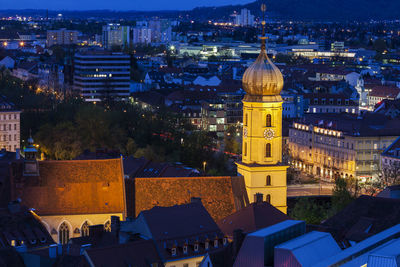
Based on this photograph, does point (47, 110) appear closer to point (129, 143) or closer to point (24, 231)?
point (129, 143)

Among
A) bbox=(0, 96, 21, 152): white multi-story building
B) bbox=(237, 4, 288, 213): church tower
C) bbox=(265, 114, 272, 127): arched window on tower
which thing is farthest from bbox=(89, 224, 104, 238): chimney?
bbox=(0, 96, 21, 152): white multi-story building

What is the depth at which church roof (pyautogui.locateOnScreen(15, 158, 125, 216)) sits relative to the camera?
72.4 metres

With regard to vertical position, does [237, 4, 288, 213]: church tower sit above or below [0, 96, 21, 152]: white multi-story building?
above

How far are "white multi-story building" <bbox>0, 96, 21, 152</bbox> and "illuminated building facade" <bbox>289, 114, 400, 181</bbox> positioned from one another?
40.0 meters

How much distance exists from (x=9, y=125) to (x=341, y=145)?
44524 mm

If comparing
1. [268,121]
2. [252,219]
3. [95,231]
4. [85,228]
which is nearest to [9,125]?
[85,228]

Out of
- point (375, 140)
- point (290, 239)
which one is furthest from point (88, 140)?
point (290, 239)

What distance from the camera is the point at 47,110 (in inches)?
5856

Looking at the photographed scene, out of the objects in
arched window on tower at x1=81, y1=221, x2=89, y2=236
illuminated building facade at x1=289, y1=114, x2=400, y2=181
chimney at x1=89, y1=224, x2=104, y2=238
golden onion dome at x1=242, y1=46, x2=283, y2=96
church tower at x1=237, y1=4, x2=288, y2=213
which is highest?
golden onion dome at x1=242, y1=46, x2=283, y2=96

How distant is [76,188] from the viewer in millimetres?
73000

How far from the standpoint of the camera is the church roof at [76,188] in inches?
2852

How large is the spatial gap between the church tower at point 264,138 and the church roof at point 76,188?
30.2ft

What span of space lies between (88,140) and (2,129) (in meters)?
15.2

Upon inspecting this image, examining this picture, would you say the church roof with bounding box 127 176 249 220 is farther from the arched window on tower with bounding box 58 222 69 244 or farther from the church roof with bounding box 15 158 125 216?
the arched window on tower with bounding box 58 222 69 244
